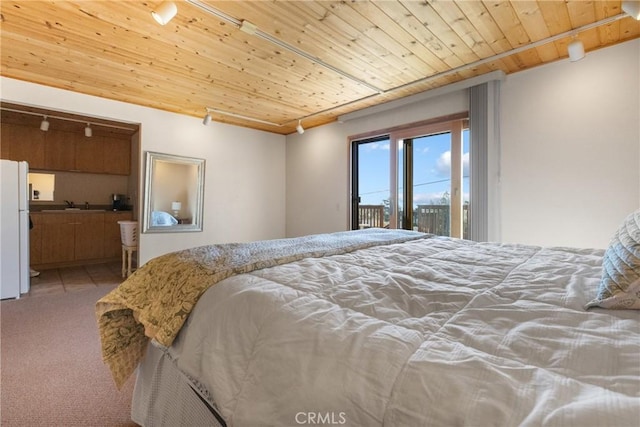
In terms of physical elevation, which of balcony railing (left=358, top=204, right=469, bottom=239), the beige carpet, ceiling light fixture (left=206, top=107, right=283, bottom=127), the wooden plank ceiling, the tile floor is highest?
ceiling light fixture (left=206, top=107, right=283, bottom=127)

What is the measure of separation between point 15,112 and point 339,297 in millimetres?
6124

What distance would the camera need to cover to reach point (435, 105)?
3730mm

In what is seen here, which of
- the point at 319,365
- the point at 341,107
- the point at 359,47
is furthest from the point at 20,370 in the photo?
the point at 341,107

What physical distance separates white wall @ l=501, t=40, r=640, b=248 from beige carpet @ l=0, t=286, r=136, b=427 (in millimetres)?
3730

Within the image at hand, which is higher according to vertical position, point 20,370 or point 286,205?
point 286,205

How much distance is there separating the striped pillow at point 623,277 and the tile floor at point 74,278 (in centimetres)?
501

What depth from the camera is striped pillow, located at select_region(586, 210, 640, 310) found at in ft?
2.54

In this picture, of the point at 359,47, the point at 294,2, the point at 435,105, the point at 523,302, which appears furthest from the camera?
the point at 435,105

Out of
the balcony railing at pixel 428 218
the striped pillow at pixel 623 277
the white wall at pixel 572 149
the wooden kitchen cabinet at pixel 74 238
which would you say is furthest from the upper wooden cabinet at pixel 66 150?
Result: the striped pillow at pixel 623 277

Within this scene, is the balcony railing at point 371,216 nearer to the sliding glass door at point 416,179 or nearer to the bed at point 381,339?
the sliding glass door at point 416,179

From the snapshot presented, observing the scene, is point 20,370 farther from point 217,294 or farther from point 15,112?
point 15,112

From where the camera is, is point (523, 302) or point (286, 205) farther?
point (286, 205)

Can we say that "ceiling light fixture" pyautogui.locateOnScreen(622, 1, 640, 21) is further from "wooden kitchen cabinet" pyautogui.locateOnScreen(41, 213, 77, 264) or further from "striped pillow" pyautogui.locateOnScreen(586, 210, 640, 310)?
"wooden kitchen cabinet" pyautogui.locateOnScreen(41, 213, 77, 264)

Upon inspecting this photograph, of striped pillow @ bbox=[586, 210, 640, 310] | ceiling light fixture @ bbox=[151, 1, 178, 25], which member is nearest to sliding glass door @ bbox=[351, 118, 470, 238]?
striped pillow @ bbox=[586, 210, 640, 310]
